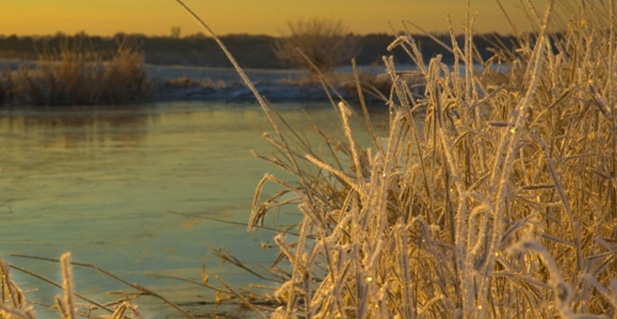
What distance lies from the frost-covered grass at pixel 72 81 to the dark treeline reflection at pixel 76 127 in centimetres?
114

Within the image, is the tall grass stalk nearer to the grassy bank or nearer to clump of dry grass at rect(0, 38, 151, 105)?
the grassy bank

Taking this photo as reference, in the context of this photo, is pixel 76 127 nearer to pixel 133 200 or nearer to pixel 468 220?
pixel 133 200

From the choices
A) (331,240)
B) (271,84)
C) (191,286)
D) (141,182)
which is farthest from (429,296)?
(271,84)

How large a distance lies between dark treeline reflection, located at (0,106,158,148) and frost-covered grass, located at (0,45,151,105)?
1.14m

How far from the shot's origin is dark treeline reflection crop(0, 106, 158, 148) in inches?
440

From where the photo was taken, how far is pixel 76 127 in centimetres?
1305

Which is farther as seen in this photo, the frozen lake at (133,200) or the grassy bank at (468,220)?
the frozen lake at (133,200)

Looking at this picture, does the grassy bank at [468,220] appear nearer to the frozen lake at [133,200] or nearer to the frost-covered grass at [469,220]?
the frost-covered grass at [469,220]

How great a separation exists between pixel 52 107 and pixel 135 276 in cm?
1268

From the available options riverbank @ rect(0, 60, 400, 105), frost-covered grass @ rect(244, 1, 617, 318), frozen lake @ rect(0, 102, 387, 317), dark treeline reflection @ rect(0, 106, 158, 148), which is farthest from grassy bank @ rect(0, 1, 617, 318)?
riverbank @ rect(0, 60, 400, 105)

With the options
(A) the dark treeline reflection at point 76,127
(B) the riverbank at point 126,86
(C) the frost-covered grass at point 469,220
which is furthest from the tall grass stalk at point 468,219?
(B) the riverbank at point 126,86

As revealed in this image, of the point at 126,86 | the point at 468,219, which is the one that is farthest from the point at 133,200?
the point at 126,86

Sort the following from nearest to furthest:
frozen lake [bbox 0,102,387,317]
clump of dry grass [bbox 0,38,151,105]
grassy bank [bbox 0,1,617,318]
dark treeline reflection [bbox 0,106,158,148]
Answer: grassy bank [bbox 0,1,617,318]
frozen lake [bbox 0,102,387,317]
dark treeline reflection [bbox 0,106,158,148]
clump of dry grass [bbox 0,38,151,105]

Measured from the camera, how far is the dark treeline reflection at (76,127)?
440 inches
